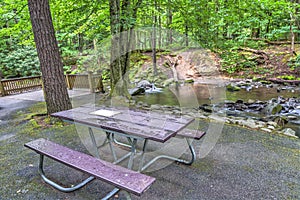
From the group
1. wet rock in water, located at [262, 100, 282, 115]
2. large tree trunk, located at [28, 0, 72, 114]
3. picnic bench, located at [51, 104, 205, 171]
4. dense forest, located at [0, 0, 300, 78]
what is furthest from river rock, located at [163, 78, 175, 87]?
picnic bench, located at [51, 104, 205, 171]

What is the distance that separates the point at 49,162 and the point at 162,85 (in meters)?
8.74

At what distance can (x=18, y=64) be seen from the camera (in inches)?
502

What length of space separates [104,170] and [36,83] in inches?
348

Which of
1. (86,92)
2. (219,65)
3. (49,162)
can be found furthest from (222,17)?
(219,65)

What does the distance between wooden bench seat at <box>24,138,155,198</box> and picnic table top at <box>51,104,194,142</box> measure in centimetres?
34

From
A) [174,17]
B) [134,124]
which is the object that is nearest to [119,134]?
[134,124]

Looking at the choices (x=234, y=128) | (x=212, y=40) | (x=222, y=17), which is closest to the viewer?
(x=234, y=128)

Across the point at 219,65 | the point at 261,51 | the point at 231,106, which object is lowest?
the point at 231,106

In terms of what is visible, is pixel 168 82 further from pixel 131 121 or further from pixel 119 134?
pixel 119 134

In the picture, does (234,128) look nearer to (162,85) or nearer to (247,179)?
(247,179)

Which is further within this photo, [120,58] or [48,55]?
[120,58]

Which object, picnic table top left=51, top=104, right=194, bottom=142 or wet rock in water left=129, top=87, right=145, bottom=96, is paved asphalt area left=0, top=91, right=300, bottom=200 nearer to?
picnic table top left=51, top=104, right=194, bottom=142

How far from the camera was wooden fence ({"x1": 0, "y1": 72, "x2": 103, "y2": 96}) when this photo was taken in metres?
7.77

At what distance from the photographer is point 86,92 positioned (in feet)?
25.8
